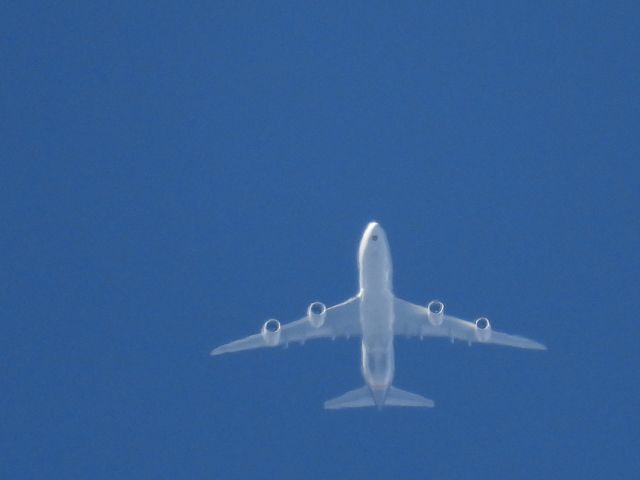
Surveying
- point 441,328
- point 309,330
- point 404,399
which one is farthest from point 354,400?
point 441,328

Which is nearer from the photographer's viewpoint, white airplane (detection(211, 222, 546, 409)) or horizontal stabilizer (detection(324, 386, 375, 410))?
white airplane (detection(211, 222, 546, 409))

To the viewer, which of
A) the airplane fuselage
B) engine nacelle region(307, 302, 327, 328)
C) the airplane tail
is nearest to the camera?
the airplane fuselage

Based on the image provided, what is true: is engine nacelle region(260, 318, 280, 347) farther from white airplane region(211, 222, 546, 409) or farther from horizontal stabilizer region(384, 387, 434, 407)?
horizontal stabilizer region(384, 387, 434, 407)

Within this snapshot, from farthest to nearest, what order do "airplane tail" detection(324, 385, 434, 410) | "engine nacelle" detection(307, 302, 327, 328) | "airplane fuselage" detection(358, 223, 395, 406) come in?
"airplane tail" detection(324, 385, 434, 410)
"engine nacelle" detection(307, 302, 327, 328)
"airplane fuselage" detection(358, 223, 395, 406)


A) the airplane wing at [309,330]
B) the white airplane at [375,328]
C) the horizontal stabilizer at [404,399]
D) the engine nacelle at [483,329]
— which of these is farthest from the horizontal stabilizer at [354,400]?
the engine nacelle at [483,329]

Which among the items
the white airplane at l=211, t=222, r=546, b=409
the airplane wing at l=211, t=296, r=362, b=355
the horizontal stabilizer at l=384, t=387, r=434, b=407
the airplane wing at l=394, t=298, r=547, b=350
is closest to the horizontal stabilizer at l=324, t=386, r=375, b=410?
the white airplane at l=211, t=222, r=546, b=409

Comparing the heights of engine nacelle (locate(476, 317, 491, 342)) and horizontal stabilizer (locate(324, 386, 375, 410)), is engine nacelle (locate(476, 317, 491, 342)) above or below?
above

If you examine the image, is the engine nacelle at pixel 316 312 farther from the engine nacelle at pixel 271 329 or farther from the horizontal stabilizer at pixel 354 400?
the horizontal stabilizer at pixel 354 400
